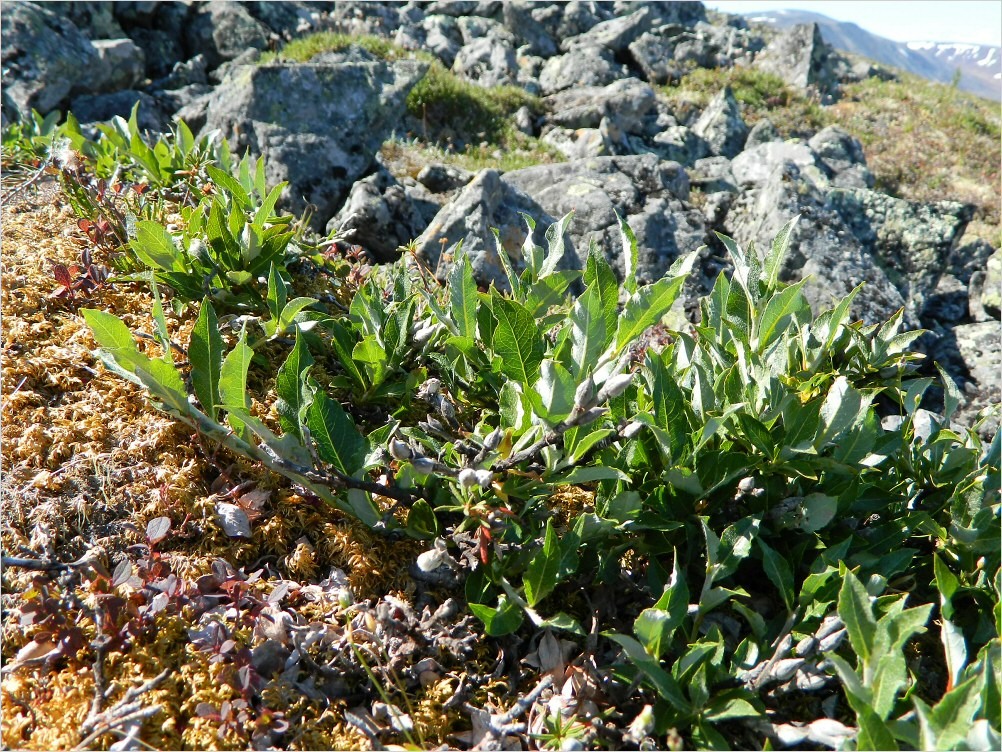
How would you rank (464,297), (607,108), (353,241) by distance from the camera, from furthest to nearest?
(607,108), (353,241), (464,297)

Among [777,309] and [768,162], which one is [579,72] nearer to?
Result: [768,162]

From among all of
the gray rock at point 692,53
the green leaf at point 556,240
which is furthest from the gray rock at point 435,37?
the green leaf at point 556,240

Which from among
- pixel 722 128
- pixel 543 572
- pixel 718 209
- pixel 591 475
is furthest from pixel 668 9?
pixel 543 572

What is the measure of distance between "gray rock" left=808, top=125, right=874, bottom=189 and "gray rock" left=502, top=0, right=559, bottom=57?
876 cm

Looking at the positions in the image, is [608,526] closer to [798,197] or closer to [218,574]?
[218,574]

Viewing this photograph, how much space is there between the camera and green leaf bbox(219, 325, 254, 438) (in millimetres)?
2107

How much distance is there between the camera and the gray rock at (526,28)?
64.4ft

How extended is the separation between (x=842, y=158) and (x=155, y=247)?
15.1 metres

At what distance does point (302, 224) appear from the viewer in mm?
3754

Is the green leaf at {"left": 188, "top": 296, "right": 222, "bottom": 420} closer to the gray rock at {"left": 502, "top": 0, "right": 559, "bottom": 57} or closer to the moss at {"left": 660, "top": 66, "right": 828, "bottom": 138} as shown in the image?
the moss at {"left": 660, "top": 66, "right": 828, "bottom": 138}

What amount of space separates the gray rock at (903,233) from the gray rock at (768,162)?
1.30 meters

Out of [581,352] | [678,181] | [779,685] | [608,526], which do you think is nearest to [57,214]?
[581,352]

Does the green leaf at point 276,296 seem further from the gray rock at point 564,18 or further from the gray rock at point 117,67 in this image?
the gray rock at point 564,18

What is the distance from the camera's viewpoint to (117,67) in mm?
10938
